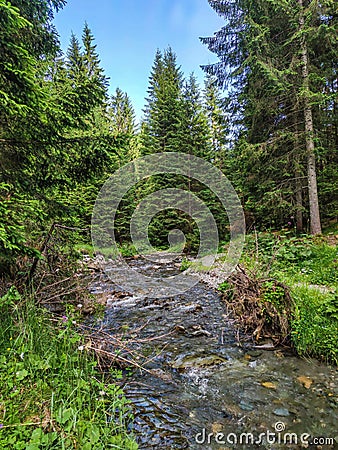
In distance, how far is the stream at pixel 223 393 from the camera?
2139 millimetres

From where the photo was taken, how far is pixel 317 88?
351 inches

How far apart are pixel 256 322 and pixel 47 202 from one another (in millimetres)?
3397

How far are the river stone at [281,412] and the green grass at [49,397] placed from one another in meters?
1.32

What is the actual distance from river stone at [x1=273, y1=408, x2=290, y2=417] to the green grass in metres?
1.32

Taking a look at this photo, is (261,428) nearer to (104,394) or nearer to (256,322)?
(104,394)

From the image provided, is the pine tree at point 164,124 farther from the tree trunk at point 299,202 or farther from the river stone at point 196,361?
the river stone at point 196,361

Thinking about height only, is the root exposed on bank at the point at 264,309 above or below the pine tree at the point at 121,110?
below

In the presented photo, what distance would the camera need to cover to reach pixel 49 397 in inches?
75.9

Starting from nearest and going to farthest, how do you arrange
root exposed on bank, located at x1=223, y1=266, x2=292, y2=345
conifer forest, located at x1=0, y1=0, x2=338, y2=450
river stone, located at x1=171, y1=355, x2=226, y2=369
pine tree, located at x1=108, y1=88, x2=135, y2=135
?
conifer forest, located at x1=0, y1=0, x2=338, y2=450
river stone, located at x1=171, y1=355, x2=226, y2=369
root exposed on bank, located at x1=223, y1=266, x2=292, y2=345
pine tree, located at x1=108, y1=88, x2=135, y2=135

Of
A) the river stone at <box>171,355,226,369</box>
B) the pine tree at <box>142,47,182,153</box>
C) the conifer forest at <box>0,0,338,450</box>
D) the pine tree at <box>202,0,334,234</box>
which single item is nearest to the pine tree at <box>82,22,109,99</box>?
the pine tree at <box>142,47,182,153</box>

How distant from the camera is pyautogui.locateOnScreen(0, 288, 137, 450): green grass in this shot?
5.31 ft

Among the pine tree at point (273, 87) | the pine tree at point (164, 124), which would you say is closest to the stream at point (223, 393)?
the pine tree at point (273, 87)

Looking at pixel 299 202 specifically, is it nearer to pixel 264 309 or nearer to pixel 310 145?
pixel 310 145

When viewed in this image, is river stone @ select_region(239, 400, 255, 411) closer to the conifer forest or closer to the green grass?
the conifer forest
